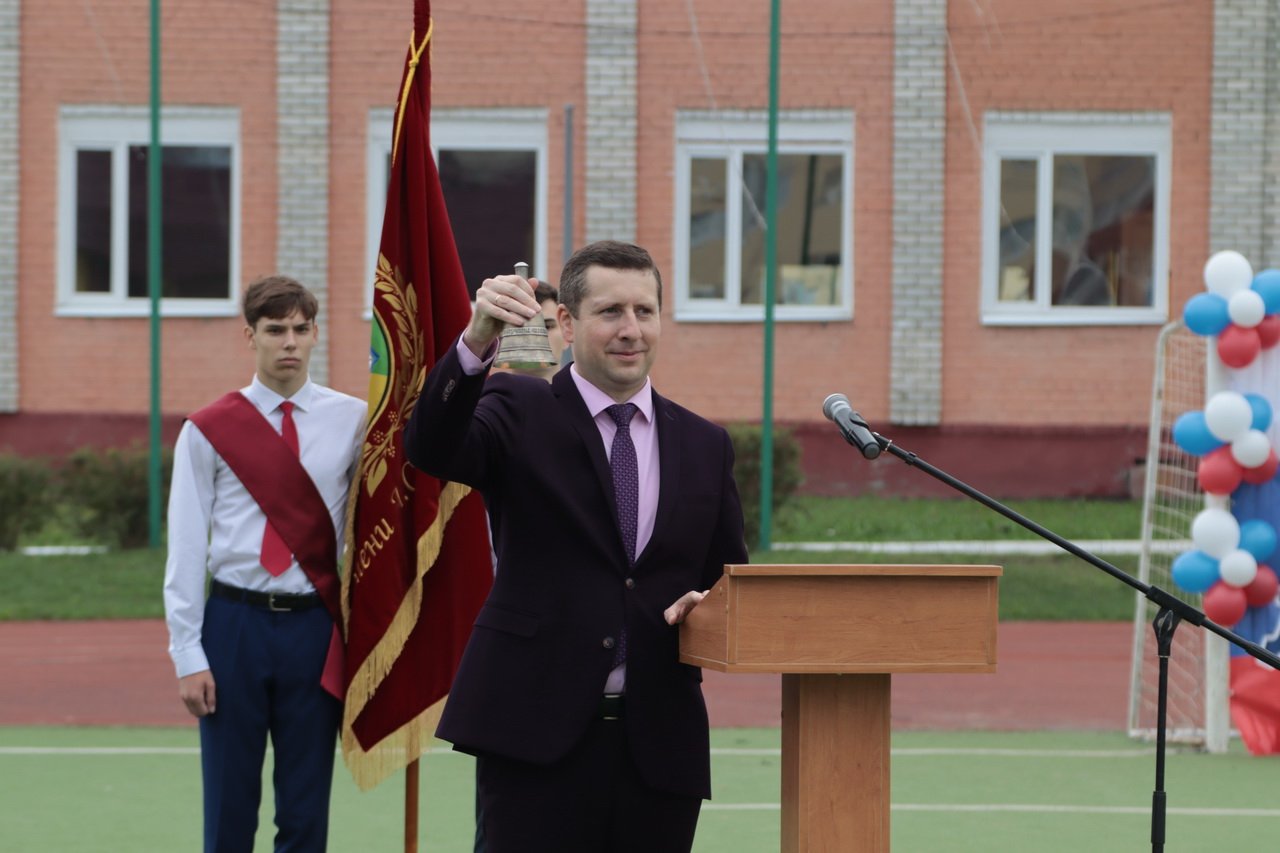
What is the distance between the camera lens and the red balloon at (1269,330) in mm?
9188

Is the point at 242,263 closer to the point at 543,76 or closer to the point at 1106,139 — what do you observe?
the point at 543,76

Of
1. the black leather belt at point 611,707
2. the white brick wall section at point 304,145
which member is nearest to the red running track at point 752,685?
the white brick wall section at point 304,145

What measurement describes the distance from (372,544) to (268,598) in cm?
38

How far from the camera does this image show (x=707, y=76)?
18.8 m

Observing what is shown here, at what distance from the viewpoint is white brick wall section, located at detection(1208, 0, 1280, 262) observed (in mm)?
18625

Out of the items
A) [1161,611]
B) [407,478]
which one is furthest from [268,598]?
[1161,611]

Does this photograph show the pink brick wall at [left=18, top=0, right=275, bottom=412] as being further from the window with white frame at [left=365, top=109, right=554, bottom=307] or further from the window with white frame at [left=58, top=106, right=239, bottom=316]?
the window with white frame at [left=365, top=109, right=554, bottom=307]

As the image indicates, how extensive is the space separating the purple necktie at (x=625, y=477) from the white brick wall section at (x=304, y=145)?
595 inches

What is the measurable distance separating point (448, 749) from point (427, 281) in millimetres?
4256

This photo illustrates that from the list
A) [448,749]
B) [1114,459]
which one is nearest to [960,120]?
[1114,459]

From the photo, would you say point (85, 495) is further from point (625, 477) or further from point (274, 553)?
point (625, 477)

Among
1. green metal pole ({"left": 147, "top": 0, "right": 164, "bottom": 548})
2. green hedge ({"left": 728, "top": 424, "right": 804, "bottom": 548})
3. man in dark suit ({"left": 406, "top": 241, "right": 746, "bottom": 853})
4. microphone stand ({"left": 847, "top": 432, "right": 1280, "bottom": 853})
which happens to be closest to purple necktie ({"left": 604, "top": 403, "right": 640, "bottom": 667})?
man in dark suit ({"left": 406, "top": 241, "right": 746, "bottom": 853})

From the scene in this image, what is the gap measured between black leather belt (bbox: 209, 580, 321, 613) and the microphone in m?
2.01

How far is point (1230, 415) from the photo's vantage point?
913 centimetres
